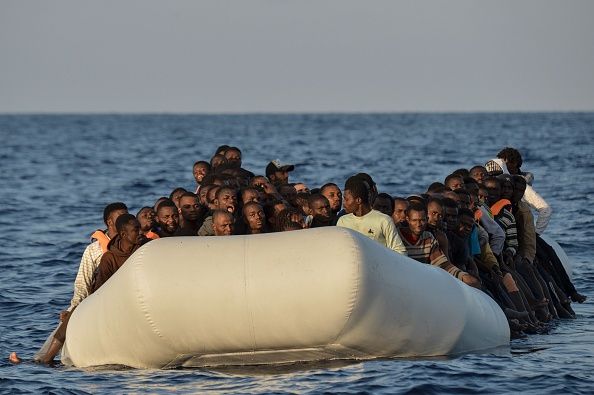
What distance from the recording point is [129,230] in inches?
535

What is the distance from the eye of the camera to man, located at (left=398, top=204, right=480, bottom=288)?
46.1 ft

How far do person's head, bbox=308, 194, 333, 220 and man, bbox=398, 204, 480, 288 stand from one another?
0.67m

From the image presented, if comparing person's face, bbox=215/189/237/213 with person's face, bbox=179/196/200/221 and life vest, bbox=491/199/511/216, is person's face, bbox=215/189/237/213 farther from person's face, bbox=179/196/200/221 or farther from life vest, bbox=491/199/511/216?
life vest, bbox=491/199/511/216

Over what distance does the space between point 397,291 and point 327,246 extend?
0.74 meters

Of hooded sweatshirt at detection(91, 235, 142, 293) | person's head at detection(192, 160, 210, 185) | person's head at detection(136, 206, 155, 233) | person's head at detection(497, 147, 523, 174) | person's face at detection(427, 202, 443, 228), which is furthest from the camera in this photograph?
person's head at detection(497, 147, 523, 174)

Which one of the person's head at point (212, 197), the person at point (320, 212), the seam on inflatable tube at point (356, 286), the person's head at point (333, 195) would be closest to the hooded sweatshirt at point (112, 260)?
the person's head at point (212, 197)

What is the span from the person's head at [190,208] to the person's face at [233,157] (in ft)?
9.68

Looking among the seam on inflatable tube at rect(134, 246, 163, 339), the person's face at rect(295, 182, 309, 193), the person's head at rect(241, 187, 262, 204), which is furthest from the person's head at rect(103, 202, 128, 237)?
the person's face at rect(295, 182, 309, 193)

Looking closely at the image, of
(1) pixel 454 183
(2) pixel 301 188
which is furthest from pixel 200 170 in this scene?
(1) pixel 454 183

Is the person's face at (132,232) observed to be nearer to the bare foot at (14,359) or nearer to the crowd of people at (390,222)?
the crowd of people at (390,222)

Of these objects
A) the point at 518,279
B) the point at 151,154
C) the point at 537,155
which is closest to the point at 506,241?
the point at 518,279

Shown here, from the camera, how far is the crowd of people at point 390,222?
1370 centimetres

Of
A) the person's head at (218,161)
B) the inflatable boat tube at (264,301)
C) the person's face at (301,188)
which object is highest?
the person's head at (218,161)

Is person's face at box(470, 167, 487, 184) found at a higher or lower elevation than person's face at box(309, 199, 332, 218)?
higher
